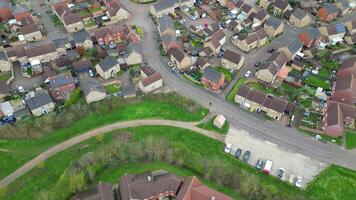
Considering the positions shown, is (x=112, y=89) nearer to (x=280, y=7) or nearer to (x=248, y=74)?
(x=248, y=74)

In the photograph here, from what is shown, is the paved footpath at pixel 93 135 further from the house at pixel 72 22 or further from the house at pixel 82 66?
the house at pixel 72 22

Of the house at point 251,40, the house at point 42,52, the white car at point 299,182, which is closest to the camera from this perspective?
the white car at point 299,182

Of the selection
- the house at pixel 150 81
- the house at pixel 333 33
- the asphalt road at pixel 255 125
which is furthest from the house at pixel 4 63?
the house at pixel 333 33

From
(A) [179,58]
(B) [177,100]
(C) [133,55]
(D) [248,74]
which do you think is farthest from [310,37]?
(C) [133,55]

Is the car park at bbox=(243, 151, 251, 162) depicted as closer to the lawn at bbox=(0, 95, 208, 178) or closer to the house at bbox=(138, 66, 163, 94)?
the lawn at bbox=(0, 95, 208, 178)

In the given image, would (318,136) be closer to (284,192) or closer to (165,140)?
(284,192)

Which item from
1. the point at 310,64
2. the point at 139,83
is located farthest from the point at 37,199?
the point at 310,64
